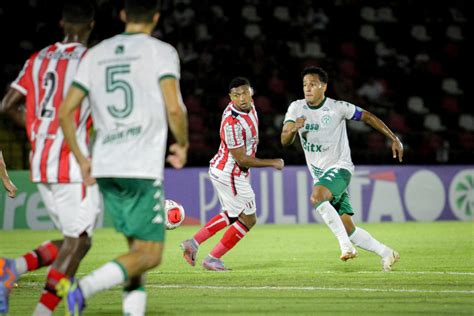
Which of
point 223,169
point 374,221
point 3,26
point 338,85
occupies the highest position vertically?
point 3,26

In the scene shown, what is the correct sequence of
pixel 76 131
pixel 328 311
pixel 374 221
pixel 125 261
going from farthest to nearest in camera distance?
pixel 374 221 → pixel 328 311 → pixel 76 131 → pixel 125 261

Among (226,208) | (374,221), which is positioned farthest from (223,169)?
(374,221)

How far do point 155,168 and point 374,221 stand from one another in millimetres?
14538

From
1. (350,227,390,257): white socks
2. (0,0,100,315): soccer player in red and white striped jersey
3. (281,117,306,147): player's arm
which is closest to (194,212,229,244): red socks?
(281,117,306,147): player's arm

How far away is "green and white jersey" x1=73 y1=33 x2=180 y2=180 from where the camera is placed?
6.21 m

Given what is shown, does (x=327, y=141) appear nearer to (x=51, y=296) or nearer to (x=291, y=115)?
(x=291, y=115)

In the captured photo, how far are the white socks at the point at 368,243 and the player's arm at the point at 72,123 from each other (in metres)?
5.30

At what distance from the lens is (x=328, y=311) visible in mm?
7570

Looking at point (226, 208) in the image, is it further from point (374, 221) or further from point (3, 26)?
point (3, 26)

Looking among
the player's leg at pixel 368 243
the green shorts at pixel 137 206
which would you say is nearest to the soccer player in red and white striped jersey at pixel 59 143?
the green shorts at pixel 137 206

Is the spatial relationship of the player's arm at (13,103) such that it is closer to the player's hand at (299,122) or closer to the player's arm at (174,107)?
the player's arm at (174,107)

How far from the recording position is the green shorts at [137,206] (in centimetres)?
617

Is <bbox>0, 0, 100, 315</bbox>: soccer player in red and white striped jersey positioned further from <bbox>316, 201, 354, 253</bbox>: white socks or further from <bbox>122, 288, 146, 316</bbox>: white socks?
<bbox>316, 201, 354, 253</bbox>: white socks

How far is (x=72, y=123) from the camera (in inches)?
250
